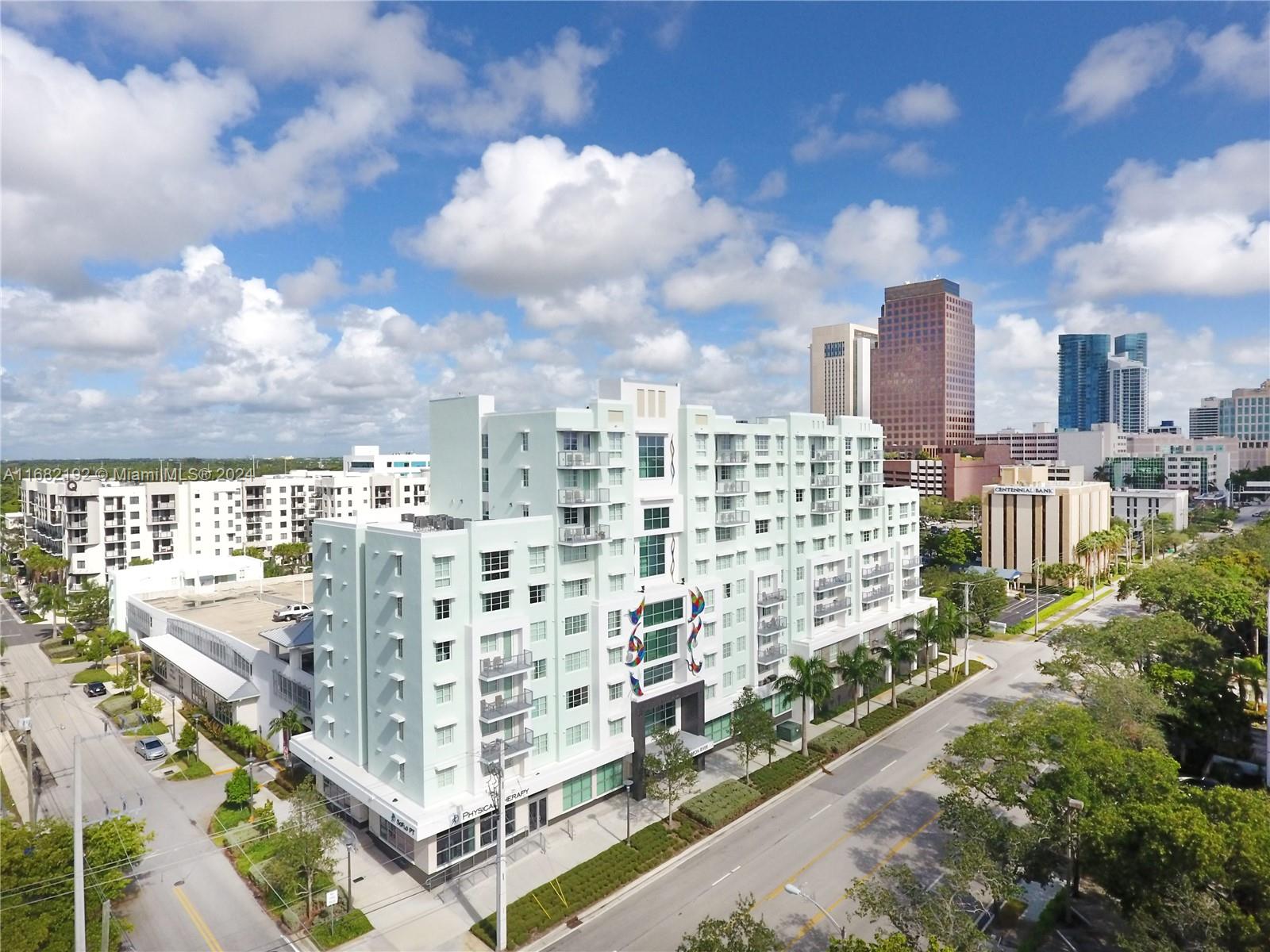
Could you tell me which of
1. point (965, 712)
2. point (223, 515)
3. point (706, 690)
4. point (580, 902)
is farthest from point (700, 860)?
point (223, 515)

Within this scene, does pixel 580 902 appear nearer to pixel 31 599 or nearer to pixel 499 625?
pixel 499 625

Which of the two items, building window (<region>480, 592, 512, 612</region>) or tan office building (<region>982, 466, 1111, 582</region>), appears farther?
tan office building (<region>982, 466, 1111, 582</region>)

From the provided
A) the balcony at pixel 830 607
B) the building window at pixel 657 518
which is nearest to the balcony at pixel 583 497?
the building window at pixel 657 518

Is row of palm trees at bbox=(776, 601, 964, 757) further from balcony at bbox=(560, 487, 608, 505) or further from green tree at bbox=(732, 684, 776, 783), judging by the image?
balcony at bbox=(560, 487, 608, 505)

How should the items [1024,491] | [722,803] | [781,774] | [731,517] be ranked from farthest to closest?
[1024,491] < [731,517] < [781,774] < [722,803]

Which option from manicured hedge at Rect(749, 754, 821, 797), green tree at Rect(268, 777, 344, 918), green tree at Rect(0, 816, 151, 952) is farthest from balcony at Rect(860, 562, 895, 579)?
green tree at Rect(0, 816, 151, 952)

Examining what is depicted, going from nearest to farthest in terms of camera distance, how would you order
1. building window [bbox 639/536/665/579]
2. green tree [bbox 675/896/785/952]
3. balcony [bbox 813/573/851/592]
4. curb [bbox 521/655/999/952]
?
green tree [bbox 675/896/785/952] → curb [bbox 521/655/999/952] → building window [bbox 639/536/665/579] → balcony [bbox 813/573/851/592]

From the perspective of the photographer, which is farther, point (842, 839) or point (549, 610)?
point (842, 839)

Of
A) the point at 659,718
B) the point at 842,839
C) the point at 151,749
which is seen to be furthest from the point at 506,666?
the point at 151,749

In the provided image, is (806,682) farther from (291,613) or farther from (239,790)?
(291,613)
